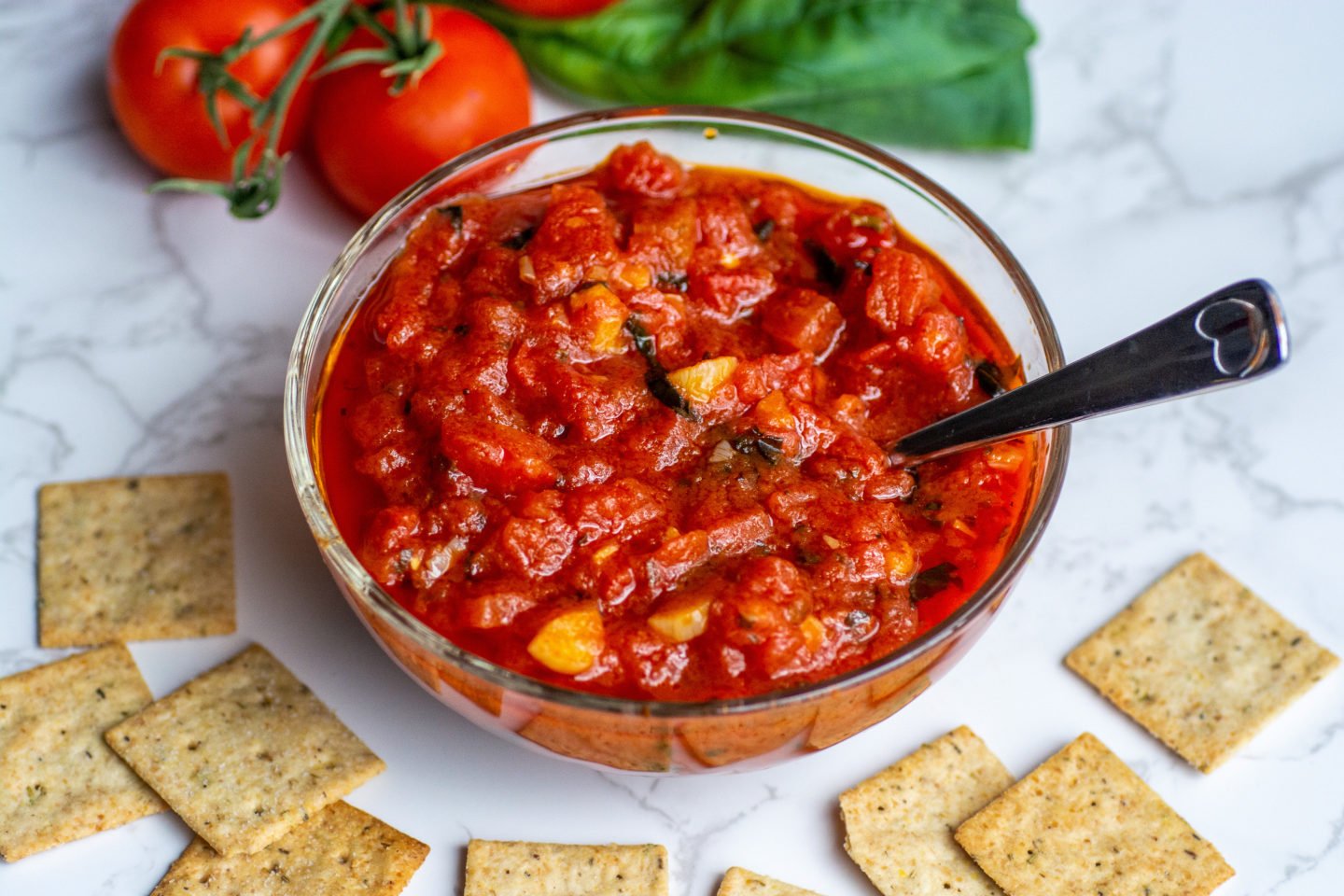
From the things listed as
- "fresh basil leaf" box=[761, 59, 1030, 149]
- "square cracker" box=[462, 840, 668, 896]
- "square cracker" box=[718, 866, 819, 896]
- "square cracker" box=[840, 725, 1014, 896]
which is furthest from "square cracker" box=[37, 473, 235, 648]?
"fresh basil leaf" box=[761, 59, 1030, 149]

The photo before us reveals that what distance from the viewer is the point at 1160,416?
11.3 feet

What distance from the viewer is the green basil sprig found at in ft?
12.2

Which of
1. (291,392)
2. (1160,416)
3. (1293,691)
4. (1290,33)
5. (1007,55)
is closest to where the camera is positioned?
(291,392)

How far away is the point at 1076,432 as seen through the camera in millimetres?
3408

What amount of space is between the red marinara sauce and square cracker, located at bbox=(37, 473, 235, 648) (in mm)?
513

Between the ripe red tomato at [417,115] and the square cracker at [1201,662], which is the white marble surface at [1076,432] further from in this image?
the ripe red tomato at [417,115]

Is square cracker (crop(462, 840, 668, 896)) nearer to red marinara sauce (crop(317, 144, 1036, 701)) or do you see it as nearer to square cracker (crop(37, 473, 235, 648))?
red marinara sauce (crop(317, 144, 1036, 701))

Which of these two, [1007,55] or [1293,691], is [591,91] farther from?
[1293,691]

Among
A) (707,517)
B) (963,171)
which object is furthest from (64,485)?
(963,171)

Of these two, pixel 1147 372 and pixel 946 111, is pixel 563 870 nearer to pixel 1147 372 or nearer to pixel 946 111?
pixel 1147 372

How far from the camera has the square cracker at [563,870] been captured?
107 inches

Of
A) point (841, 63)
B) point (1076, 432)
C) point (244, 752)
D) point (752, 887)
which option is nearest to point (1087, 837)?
point (752, 887)

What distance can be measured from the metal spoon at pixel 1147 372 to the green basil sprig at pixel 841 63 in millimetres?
1383

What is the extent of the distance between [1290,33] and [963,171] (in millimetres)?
1138
